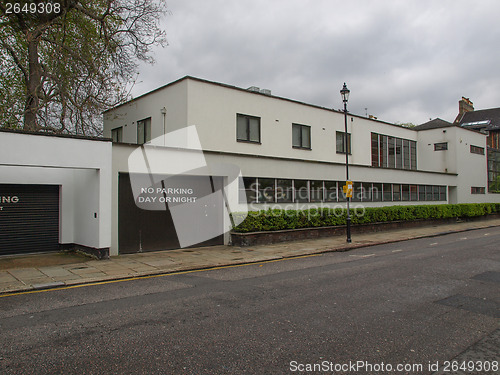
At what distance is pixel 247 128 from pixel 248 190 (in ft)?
14.2

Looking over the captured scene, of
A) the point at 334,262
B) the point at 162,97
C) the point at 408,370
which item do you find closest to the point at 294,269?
the point at 334,262

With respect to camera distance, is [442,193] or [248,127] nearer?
[248,127]

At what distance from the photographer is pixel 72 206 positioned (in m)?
13.5

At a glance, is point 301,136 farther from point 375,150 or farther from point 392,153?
point 392,153

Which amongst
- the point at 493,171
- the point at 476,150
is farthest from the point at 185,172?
the point at 493,171

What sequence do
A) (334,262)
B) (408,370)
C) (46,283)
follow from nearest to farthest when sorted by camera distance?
1. (408,370)
2. (46,283)
3. (334,262)

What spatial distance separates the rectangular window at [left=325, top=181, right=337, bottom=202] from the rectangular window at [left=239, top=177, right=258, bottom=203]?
5067 millimetres

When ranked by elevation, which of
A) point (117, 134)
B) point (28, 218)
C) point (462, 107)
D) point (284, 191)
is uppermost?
point (462, 107)

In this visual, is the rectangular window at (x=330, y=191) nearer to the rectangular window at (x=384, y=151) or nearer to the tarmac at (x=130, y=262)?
the tarmac at (x=130, y=262)

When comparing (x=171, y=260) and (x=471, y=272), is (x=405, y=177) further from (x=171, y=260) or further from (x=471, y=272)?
(x=171, y=260)

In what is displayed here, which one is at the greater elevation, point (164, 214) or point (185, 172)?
point (185, 172)

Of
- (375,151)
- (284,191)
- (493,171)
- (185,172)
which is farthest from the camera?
(493,171)

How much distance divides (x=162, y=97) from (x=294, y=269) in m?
12.4

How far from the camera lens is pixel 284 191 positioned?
59.0 ft
